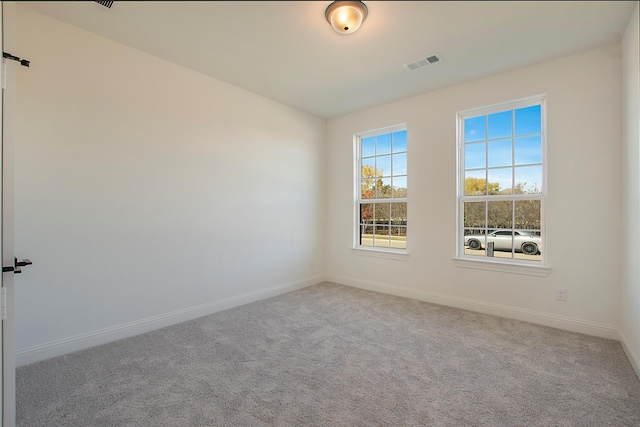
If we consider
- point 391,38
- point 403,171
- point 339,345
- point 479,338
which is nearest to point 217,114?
point 391,38

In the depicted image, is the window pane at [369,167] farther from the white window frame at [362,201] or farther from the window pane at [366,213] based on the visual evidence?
the window pane at [366,213]

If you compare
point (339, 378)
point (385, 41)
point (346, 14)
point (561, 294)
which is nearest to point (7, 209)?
point (339, 378)

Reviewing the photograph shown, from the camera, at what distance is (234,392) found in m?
1.91

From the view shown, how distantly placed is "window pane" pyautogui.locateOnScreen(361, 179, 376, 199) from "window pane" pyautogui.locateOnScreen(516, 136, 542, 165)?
5.98 ft

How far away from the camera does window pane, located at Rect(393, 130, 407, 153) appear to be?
13.6 feet

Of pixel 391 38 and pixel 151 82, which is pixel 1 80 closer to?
pixel 151 82

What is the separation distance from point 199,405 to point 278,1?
207 centimetres

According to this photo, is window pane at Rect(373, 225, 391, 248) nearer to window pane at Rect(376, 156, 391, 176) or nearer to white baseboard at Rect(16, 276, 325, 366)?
window pane at Rect(376, 156, 391, 176)

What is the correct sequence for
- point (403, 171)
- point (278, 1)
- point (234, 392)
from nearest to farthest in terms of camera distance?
1. point (278, 1)
2. point (234, 392)
3. point (403, 171)

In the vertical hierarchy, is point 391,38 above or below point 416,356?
above

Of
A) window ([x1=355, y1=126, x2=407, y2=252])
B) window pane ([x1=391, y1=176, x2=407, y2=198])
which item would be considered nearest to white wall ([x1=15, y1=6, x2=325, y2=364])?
window ([x1=355, y1=126, x2=407, y2=252])

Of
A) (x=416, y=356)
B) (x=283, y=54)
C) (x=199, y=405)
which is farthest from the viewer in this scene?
(x=283, y=54)

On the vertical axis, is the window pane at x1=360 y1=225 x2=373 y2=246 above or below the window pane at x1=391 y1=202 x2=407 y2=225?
below

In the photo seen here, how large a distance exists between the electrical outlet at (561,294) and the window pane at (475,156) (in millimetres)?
1465
